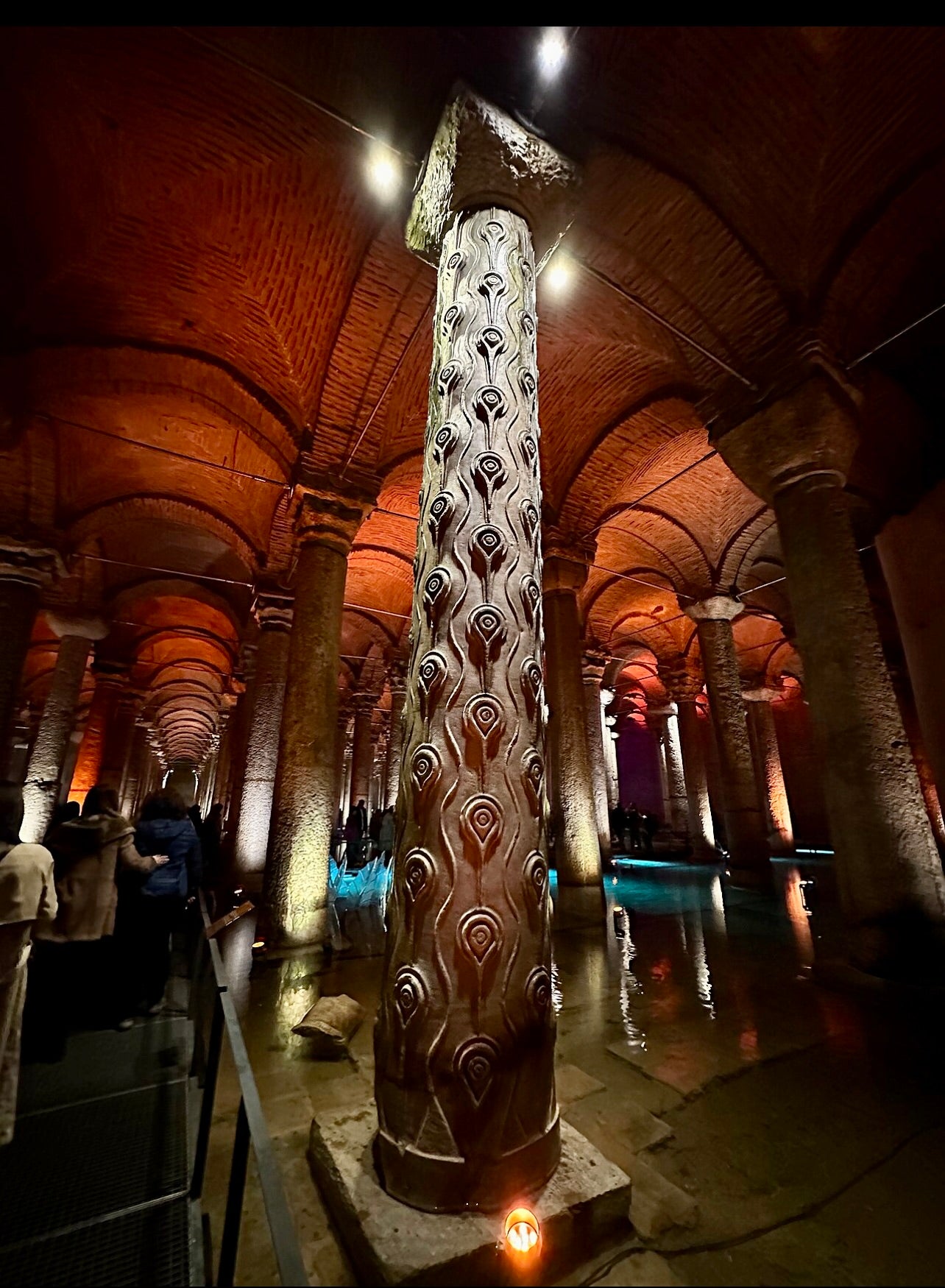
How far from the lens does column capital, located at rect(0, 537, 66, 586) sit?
22.6ft

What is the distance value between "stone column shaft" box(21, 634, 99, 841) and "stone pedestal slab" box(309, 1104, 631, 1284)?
9664 mm

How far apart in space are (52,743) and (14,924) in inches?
326

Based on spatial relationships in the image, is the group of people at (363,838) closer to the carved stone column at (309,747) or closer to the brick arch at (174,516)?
the carved stone column at (309,747)

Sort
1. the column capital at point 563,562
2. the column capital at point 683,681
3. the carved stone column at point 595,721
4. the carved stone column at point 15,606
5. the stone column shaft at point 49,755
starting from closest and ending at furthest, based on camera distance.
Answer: the carved stone column at point 15,606 → the column capital at point 563,562 → the stone column shaft at point 49,755 → the carved stone column at point 595,721 → the column capital at point 683,681

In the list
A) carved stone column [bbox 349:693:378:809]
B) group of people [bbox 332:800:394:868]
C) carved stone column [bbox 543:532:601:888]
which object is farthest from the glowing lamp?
carved stone column [bbox 349:693:378:809]

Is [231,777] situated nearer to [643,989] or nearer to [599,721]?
[599,721]

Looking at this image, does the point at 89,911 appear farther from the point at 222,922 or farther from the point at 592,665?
the point at 592,665

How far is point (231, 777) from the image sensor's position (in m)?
10.5

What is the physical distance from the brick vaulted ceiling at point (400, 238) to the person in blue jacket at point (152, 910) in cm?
374

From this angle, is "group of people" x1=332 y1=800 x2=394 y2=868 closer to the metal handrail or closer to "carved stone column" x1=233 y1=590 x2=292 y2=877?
"carved stone column" x1=233 y1=590 x2=292 y2=877

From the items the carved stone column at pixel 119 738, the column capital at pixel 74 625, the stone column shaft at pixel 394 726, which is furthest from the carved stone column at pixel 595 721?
the carved stone column at pixel 119 738

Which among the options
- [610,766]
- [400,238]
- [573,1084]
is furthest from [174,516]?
[610,766]

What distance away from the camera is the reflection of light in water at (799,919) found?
3982 mm

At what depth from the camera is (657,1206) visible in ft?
4.66
